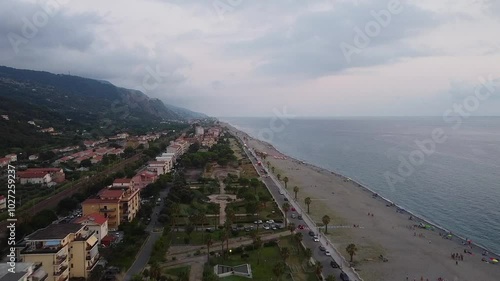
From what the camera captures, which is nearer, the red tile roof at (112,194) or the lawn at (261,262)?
the lawn at (261,262)

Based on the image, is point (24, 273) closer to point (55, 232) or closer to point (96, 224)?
point (55, 232)

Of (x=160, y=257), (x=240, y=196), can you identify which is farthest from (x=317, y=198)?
(x=160, y=257)

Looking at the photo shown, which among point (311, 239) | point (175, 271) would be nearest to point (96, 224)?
point (175, 271)

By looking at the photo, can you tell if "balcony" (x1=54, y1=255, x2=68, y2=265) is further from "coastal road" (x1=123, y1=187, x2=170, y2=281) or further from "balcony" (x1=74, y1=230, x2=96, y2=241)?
"coastal road" (x1=123, y1=187, x2=170, y2=281)

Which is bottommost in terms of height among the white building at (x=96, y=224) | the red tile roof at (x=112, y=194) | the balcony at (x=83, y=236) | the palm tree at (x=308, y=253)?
the palm tree at (x=308, y=253)

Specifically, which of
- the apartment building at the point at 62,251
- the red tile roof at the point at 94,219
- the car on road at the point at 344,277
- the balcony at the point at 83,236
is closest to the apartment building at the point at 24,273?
the apartment building at the point at 62,251

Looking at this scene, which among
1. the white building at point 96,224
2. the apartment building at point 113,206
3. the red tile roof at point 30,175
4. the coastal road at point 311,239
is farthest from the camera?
the red tile roof at point 30,175

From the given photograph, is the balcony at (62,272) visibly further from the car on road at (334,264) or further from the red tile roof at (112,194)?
the car on road at (334,264)
